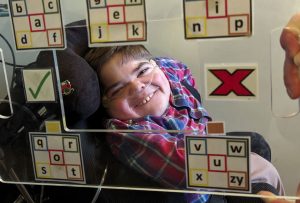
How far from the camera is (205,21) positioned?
391mm

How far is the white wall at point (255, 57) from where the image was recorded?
1.30 ft

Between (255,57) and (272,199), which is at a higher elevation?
(255,57)

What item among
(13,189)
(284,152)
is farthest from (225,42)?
(13,189)

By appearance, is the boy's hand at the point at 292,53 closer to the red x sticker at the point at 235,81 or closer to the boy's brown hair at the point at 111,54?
the red x sticker at the point at 235,81

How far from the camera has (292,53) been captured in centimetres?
39

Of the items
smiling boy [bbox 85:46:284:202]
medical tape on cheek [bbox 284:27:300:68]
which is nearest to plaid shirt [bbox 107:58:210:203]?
smiling boy [bbox 85:46:284:202]

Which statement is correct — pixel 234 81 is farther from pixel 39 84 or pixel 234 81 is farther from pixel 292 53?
pixel 39 84

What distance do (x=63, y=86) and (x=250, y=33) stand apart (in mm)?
221

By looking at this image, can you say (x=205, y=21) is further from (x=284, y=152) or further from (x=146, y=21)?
(x=284, y=152)

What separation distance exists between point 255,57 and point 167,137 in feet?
0.43

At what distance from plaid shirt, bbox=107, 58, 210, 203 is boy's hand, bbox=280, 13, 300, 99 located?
0.09 metres

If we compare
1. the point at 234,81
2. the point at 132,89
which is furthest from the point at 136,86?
the point at 234,81

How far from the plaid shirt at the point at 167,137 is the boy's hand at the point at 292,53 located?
9cm

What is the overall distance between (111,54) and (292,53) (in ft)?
0.64
